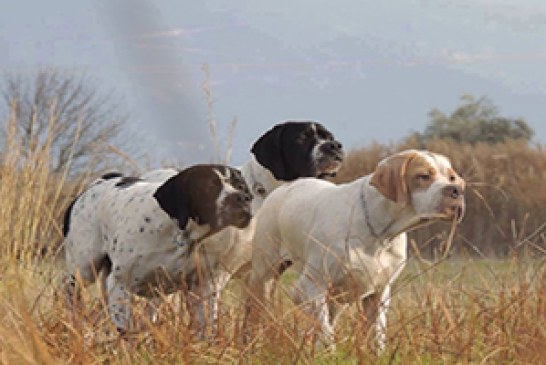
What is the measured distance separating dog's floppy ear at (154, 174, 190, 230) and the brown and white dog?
1.61 ft

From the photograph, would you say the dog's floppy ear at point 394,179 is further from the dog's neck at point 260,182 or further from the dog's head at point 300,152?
the dog's neck at point 260,182

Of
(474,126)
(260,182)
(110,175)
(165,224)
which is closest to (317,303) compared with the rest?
(165,224)

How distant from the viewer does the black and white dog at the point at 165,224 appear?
7027 mm

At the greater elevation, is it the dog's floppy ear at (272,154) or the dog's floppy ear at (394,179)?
the dog's floppy ear at (394,179)

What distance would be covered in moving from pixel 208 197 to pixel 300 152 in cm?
121

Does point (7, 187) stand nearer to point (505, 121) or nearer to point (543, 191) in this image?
A: point (543, 191)

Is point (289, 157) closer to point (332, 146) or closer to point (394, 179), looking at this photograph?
point (332, 146)

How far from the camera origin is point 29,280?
32.2 feet

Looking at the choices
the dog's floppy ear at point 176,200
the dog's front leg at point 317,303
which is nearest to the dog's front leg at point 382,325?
the dog's front leg at point 317,303

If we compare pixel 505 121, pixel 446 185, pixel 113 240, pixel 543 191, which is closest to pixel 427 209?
pixel 446 185

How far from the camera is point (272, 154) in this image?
8219 millimetres

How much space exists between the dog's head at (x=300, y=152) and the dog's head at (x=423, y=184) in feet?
4.53

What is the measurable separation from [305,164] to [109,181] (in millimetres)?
1232

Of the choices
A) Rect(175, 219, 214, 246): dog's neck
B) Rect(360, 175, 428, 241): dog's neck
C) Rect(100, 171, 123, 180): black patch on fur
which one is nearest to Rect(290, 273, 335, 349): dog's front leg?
Rect(360, 175, 428, 241): dog's neck
